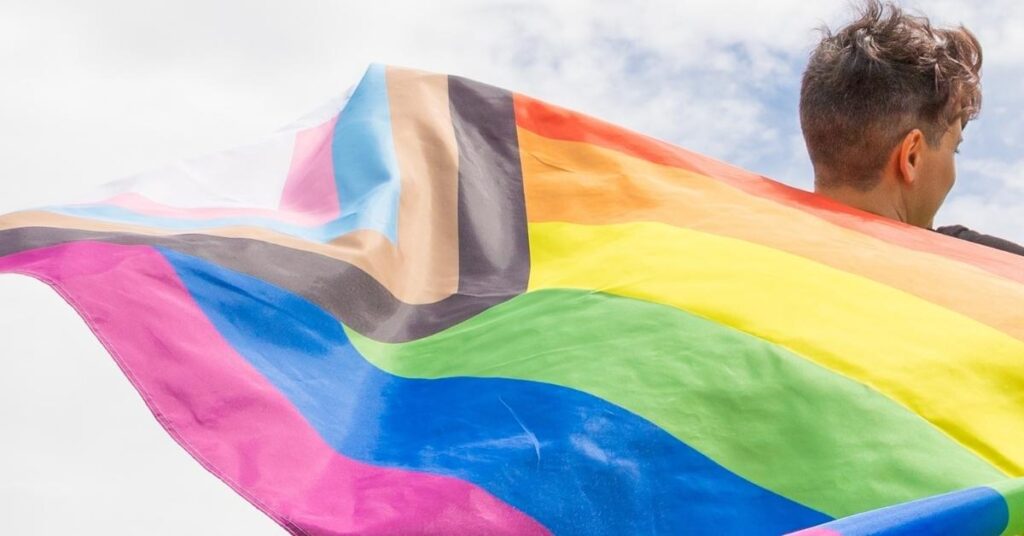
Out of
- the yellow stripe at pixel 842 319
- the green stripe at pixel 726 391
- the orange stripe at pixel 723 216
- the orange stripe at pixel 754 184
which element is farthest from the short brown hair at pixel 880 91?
the green stripe at pixel 726 391

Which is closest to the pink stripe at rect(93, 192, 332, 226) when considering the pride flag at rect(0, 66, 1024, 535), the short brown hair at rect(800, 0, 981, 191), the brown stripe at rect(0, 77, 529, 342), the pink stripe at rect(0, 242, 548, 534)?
the pride flag at rect(0, 66, 1024, 535)

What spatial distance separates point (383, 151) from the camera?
3.11 meters

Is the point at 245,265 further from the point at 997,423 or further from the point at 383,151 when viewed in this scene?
the point at 997,423

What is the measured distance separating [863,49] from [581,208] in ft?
2.63

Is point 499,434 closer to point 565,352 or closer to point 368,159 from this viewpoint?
point 565,352

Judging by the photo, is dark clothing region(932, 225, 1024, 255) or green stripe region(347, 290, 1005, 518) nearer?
green stripe region(347, 290, 1005, 518)

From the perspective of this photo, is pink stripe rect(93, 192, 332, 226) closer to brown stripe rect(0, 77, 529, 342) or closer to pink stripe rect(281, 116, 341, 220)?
pink stripe rect(281, 116, 341, 220)

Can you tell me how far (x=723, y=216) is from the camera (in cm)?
266

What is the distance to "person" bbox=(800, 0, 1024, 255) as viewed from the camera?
9.40 ft

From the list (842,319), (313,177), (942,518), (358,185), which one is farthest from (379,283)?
(942,518)

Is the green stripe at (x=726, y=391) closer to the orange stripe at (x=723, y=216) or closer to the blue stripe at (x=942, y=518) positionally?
the blue stripe at (x=942, y=518)

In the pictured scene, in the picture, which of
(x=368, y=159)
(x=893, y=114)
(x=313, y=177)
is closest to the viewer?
(x=893, y=114)

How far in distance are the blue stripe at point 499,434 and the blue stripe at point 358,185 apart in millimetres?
407

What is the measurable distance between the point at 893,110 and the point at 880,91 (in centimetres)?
6
